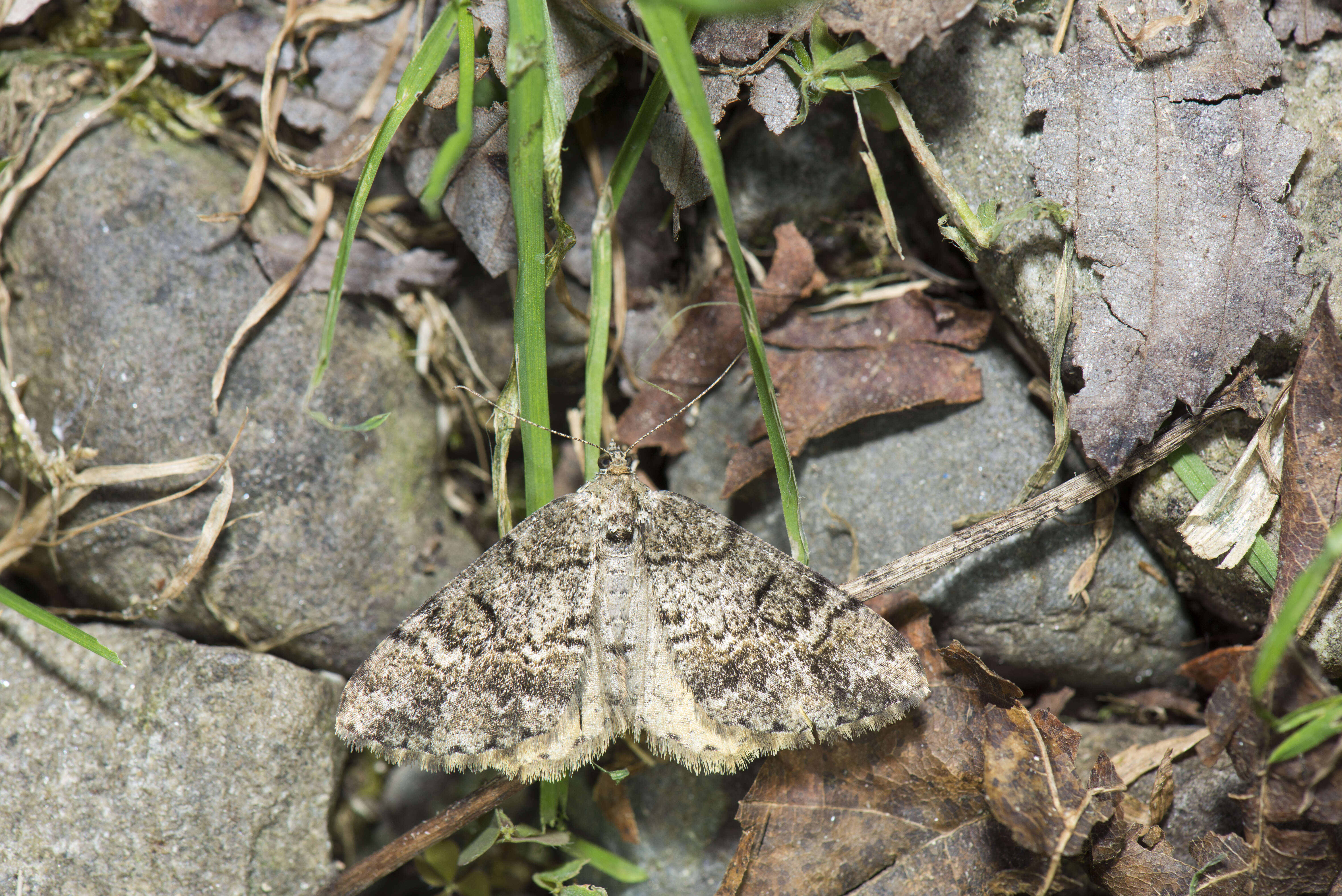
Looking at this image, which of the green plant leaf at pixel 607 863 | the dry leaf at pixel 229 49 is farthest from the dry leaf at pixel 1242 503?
the dry leaf at pixel 229 49

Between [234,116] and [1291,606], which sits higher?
[234,116]

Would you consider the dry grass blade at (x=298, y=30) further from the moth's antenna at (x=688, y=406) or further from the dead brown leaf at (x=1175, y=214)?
the dead brown leaf at (x=1175, y=214)

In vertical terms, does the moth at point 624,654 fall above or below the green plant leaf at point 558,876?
above

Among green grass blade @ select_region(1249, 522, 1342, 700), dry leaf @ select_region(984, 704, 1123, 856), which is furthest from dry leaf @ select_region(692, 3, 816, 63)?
dry leaf @ select_region(984, 704, 1123, 856)

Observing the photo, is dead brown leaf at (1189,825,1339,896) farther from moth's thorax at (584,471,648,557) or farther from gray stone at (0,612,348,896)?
gray stone at (0,612,348,896)

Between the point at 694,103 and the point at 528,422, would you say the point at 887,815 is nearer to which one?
the point at 528,422

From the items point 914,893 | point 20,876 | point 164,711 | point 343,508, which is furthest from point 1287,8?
point 20,876

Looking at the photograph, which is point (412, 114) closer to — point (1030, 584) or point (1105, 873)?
point (1030, 584)
